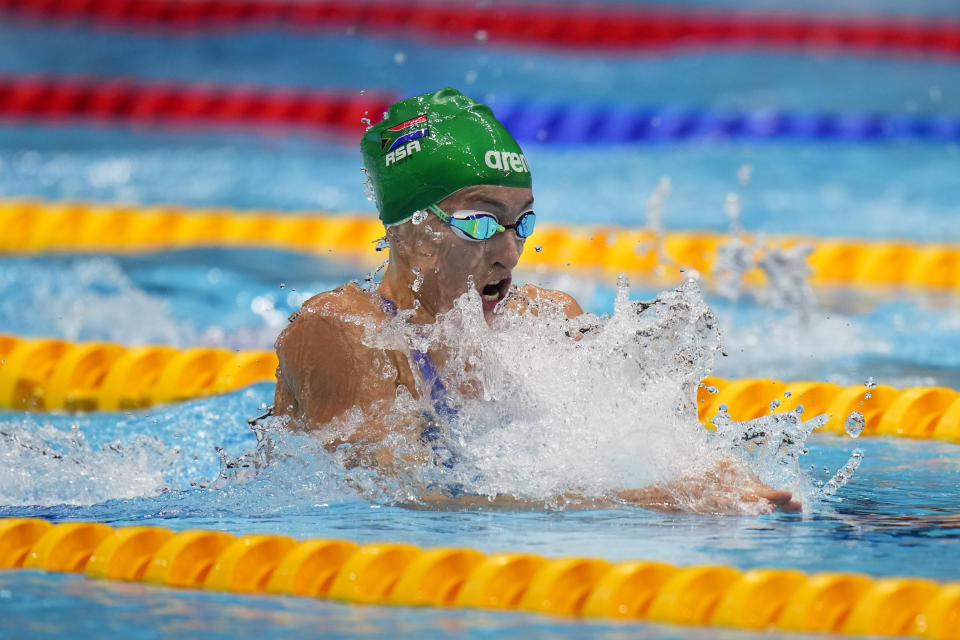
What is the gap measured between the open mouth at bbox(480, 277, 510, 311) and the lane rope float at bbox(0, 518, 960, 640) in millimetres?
531

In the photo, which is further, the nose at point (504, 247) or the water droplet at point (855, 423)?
the water droplet at point (855, 423)

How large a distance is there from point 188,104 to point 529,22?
8.22 ft

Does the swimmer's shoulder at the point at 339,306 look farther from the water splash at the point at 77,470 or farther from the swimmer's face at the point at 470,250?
the water splash at the point at 77,470

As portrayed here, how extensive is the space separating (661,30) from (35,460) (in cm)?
699

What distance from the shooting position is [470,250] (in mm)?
2555

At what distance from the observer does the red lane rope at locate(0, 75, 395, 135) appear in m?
7.83

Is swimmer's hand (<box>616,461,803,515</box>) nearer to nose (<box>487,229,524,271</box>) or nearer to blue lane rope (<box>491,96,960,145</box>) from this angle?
nose (<box>487,229,524,271</box>)

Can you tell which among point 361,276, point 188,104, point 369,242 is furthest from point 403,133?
point 188,104

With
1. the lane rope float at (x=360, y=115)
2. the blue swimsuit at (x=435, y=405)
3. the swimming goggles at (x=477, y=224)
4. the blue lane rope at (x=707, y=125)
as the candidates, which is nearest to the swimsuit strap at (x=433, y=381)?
the blue swimsuit at (x=435, y=405)

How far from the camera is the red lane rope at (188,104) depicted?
783 cm

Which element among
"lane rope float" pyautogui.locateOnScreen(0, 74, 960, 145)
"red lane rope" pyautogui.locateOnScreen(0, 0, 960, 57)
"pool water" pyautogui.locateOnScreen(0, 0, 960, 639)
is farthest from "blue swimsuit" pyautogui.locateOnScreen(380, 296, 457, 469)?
"red lane rope" pyautogui.locateOnScreen(0, 0, 960, 57)

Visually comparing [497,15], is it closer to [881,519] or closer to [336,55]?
[336,55]

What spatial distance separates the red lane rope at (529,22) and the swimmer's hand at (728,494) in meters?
6.78

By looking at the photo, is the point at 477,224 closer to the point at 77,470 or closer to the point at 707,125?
the point at 77,470
